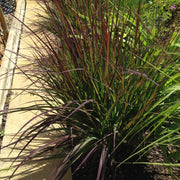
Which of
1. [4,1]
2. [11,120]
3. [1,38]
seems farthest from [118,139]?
[4,1]

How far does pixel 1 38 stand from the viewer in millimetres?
3498

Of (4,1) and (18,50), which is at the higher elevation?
(4,1)

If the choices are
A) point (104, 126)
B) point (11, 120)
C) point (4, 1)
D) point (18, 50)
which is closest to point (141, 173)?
point (104, 126)

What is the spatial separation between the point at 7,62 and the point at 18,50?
336 millimetres

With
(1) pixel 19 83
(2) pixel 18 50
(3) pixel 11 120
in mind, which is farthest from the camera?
(2) pixel 18 50

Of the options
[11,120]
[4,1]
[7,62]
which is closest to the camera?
[11,120]

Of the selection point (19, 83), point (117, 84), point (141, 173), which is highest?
point (19, 83)

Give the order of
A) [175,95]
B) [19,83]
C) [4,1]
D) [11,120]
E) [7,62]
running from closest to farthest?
[175,95] < [11,120] < [19,83] < [7,62] < [4,1]

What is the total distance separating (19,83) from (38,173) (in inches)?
48.3

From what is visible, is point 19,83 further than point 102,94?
Yes

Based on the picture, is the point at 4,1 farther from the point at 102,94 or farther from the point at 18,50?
the point at 102,94

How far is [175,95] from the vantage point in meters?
1.55

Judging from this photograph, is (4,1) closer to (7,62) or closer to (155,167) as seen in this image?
(7,62)

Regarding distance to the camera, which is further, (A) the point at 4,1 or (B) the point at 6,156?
(A) the point at 4,1
